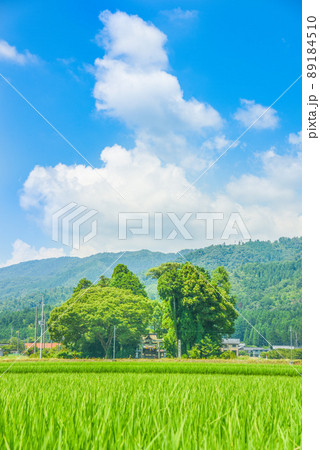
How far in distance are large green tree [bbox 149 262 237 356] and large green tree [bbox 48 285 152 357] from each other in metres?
3.21

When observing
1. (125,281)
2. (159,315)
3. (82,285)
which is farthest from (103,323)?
(125,281)

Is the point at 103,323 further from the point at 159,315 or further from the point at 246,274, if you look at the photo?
the point at 246,274

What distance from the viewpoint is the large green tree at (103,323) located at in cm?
3206

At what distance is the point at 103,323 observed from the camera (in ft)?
107

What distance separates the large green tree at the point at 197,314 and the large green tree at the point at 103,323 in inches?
126

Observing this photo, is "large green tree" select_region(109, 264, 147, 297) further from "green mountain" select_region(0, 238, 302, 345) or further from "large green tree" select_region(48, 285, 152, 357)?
"large green tree" select_region(48, 285, 152, 357)

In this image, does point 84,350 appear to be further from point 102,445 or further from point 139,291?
point 102,445

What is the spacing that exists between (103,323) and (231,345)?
13079mm

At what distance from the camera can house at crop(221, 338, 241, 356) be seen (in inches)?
1245

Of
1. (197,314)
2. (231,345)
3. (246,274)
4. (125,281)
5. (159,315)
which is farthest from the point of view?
(125,281)
